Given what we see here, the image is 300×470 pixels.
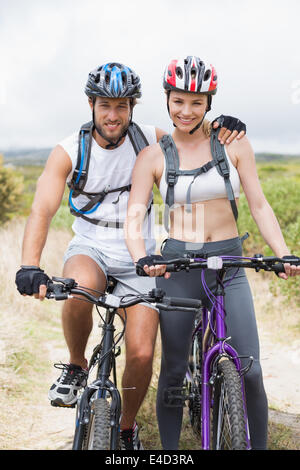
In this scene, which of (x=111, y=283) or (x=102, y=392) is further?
(x=111, y=283)

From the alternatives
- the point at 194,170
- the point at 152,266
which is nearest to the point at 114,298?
the point at 152,266

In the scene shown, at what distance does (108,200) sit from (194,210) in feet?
2.11

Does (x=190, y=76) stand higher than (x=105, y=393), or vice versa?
(x=190, y=76)

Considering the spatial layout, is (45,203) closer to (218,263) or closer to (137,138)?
(137,138)

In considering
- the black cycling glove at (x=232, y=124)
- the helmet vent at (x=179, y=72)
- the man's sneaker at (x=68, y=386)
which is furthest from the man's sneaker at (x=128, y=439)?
the helmet vent at (x=179, y=72)

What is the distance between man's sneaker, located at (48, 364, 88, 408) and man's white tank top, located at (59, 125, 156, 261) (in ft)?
2.63

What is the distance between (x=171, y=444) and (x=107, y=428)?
1.30 m

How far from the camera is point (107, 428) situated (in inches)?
110

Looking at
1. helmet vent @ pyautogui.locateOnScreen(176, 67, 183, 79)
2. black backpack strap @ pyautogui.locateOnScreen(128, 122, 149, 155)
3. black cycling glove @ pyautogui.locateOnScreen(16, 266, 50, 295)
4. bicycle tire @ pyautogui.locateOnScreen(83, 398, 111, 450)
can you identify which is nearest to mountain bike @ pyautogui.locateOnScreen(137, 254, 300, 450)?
black cycling glove @ pyautogui.locateOnScreen(16, 266, 50, 295)

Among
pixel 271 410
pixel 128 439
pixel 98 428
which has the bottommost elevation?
pixel 98 428

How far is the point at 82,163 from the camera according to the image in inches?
154

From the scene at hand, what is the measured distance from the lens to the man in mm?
3709
